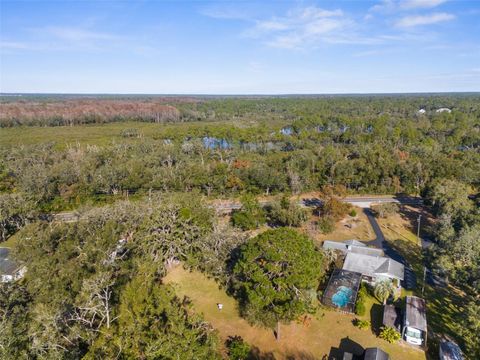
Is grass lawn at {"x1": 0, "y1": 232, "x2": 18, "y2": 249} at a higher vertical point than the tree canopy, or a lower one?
lower

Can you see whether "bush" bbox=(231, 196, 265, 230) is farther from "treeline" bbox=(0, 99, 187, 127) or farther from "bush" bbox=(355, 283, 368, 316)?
"treeline" bbox=(0, 99, 187, 127)

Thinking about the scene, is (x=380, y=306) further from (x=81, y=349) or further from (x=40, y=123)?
(x=40, y=123)

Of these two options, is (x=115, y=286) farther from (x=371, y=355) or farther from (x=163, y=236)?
(x=371, y=355)

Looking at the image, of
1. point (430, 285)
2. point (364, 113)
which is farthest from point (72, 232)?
point (364, 113)

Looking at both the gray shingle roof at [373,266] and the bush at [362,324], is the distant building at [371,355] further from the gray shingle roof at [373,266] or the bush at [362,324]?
the gray shingle roof at [373,266]

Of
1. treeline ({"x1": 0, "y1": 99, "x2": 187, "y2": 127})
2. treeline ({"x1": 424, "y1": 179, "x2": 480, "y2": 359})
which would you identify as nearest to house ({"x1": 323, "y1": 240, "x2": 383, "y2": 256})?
treeline ({"x1": 424, "y1": 179, "x2": 480, "y2": 359})
